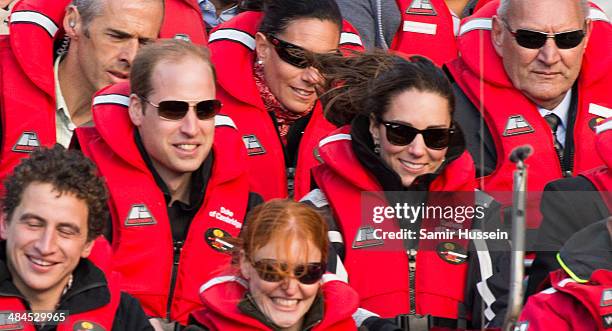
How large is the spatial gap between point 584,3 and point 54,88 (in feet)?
8.10

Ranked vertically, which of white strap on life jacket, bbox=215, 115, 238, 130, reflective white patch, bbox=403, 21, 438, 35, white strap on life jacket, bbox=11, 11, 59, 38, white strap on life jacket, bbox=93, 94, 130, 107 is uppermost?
white strap on life jacket, bbox=11, 11, 59, 38

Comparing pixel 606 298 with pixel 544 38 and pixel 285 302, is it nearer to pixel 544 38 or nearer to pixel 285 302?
pixel 285 302

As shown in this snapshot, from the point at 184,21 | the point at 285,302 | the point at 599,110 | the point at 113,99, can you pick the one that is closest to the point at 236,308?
the point at 285,302

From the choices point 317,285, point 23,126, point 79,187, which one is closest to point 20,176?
point 79,187

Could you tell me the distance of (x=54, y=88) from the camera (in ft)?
26.5

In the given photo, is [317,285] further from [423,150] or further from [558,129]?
[558,129]

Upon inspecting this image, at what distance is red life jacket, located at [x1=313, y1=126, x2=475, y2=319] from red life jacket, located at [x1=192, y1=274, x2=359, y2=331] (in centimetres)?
73

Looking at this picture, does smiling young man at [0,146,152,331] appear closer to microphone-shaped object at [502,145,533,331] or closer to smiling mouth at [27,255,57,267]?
smiling mouth at [27,255,57,267]

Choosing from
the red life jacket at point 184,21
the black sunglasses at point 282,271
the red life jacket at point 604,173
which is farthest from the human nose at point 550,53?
the black sunglasses at point 282,271

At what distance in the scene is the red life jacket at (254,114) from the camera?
799cm

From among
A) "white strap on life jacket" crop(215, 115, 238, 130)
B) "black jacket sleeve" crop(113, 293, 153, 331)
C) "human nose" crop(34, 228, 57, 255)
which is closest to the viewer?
"human nose" crop(34, 228, 57, 255)

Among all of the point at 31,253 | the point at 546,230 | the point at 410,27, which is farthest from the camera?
the point at 410,27

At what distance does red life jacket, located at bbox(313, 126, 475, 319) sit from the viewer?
23.5ft

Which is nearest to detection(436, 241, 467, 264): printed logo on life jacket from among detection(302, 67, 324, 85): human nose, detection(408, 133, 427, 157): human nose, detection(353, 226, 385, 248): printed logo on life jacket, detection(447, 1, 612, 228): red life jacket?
detection(353, 226, 385, 248): printed logo on life jacket
